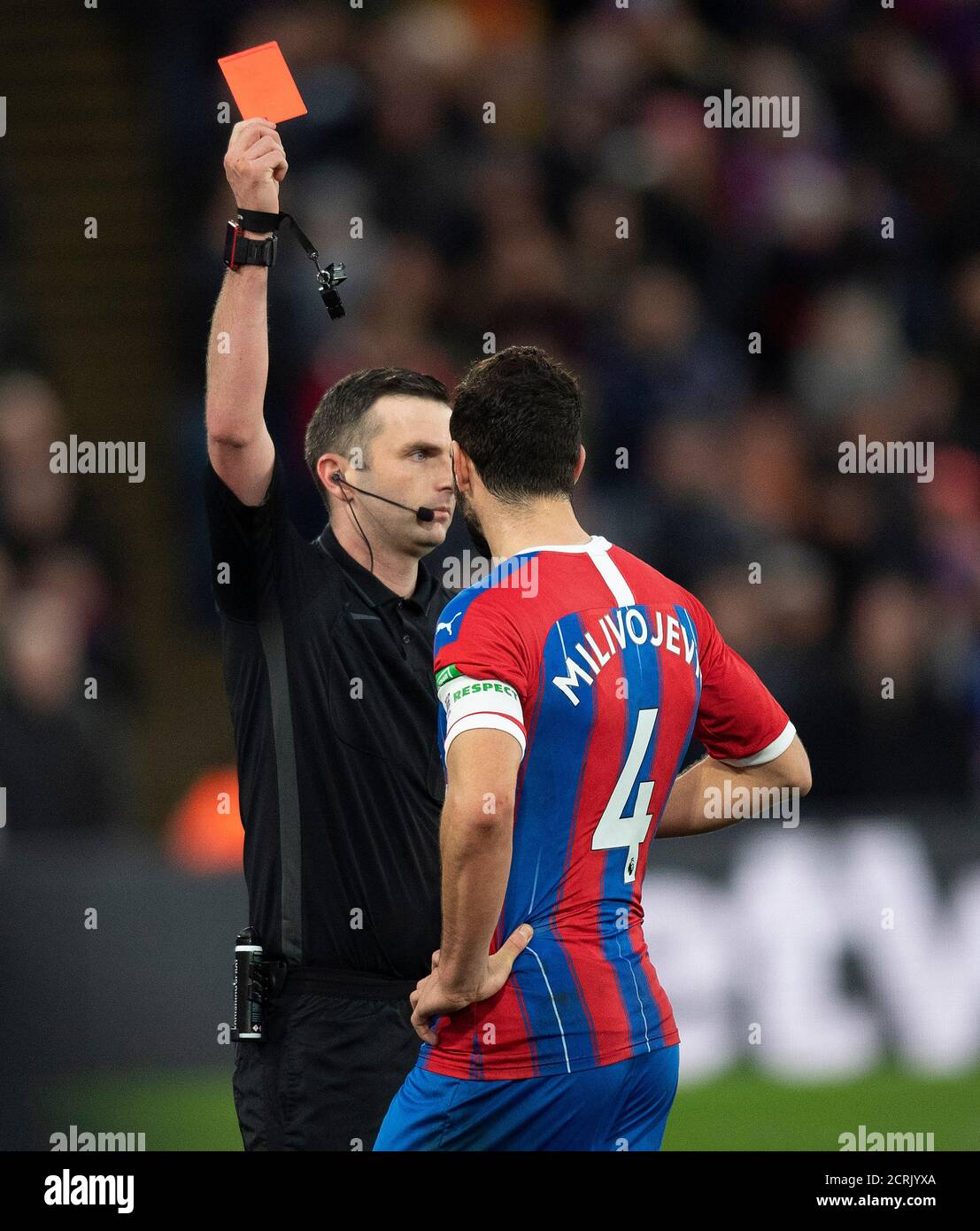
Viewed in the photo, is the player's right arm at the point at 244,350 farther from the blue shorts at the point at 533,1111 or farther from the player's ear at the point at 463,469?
the blue shorts at the point at 533,1111

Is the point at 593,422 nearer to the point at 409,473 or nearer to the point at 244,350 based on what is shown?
the point at 409,473

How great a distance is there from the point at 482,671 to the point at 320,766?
797mm

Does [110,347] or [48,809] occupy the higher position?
[110,347]

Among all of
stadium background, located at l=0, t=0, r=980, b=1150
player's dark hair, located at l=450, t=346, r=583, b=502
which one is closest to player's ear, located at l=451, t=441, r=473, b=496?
player's dark hair, located at l=450, t=346, r=583, b=502

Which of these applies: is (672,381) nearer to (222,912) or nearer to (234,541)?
(222,912)

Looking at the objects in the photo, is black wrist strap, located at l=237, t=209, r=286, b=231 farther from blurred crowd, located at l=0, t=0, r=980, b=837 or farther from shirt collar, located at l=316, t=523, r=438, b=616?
blurred crowd, located at l=0, t=0, r=980, b=837

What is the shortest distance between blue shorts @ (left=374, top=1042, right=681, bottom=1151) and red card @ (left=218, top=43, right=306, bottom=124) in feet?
6.10

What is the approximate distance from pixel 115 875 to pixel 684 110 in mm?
5550

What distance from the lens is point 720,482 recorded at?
8727 millimetres

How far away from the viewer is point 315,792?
361cm

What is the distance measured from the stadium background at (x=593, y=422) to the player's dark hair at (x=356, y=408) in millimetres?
2833
